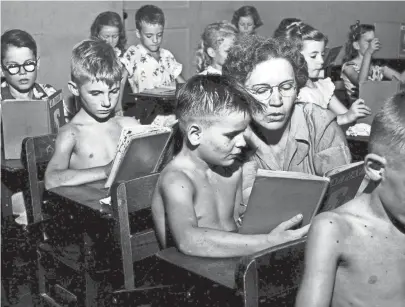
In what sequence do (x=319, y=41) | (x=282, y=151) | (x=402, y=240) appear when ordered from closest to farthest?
(x=402, y=240) → (x=282, y=151) → (x=319, y=41)

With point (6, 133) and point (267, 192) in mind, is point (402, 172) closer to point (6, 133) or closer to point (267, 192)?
point (267, 192)

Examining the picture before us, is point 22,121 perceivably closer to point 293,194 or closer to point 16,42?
point 16,42

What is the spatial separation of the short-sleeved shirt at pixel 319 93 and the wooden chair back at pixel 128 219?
2.16 m

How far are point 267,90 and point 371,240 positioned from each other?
934 millimetres

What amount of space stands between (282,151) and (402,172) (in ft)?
3.45

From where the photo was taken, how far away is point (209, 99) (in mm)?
2160

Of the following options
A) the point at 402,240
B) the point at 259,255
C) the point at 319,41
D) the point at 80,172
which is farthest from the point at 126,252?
the point at 319,41

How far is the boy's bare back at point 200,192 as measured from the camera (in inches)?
81.2

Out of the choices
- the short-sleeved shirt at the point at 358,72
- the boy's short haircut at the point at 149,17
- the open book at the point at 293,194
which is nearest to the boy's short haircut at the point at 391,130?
the open book at the point at 293,194

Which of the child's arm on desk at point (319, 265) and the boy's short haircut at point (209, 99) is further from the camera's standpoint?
the boy's short haircut at point (209, 99)

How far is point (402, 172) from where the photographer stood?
1.50m

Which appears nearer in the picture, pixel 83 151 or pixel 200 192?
pixel 200 192

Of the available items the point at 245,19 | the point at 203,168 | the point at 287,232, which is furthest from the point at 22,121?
the point at 245,19

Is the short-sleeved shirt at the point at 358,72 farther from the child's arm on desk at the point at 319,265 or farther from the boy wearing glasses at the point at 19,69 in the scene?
the child's arm on desk at the point at 319,265
